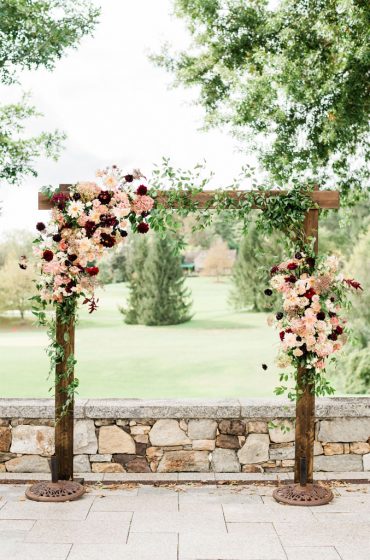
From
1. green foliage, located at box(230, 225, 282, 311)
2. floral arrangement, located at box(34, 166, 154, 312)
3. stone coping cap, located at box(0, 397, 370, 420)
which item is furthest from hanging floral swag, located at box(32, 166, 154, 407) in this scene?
green foliage, located at box(230, 225, 282, 311)

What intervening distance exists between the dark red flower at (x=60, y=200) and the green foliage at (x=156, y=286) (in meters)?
15.1

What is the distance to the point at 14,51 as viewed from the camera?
33.5 feet

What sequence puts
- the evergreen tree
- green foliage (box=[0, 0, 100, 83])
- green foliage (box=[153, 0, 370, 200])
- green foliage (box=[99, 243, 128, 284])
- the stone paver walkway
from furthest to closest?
1. green foliage (box=[99, 243, 128, 284])
2. the evergreen tree
3. green foliage (box=[0, 0, 100, 83])
4. green foliage (box=[153, 0, 370, 200])
5. the stone paver walkway

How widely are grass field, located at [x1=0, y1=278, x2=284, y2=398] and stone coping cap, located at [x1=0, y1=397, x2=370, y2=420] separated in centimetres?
1113

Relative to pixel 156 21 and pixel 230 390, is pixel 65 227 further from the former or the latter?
pixel 230 390

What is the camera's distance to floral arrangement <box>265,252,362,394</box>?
503 cm

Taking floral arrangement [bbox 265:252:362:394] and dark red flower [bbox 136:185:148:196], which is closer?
floral arrangement [bbox 265:252:362:394]

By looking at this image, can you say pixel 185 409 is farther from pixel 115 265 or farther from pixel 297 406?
pixel 115 265

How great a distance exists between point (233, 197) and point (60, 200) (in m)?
1.38

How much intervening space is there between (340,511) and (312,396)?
2.92ft

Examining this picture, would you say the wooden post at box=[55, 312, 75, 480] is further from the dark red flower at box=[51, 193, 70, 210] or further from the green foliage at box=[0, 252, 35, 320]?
the green foliage at box=[0, 252, 35, 320]

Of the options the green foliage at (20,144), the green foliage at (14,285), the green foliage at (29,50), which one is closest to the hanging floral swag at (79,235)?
the green foliage at (29,50)

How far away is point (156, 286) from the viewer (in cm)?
2162

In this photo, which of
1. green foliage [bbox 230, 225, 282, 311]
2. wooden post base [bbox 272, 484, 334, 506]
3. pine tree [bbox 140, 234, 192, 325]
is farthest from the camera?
green foliage [bbox 230, 225, 282, 311]
